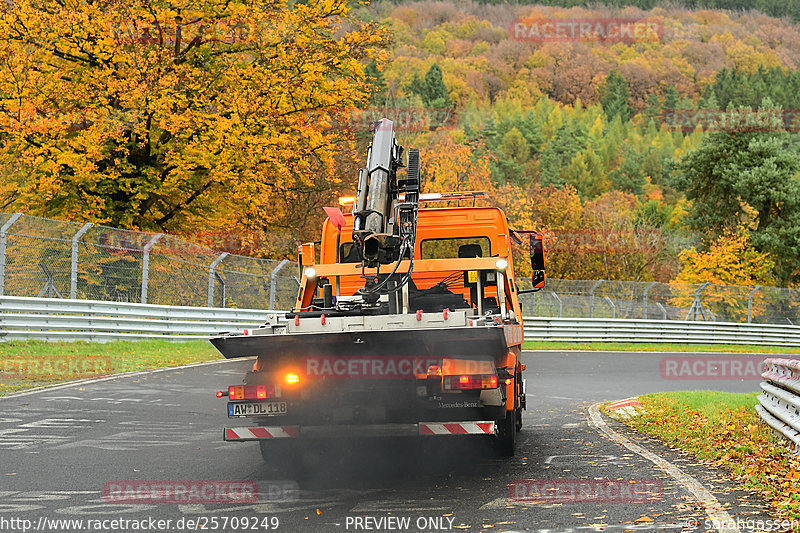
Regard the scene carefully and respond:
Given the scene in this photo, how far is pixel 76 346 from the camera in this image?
749 inches

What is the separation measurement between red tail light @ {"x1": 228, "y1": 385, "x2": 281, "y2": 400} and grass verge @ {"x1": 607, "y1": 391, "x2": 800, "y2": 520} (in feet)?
12.8

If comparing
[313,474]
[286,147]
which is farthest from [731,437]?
[286,147]

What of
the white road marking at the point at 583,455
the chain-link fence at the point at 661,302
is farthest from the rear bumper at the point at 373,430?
the chain-link fence at the point at 661,302

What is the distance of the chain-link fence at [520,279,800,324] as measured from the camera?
34406 millimetres

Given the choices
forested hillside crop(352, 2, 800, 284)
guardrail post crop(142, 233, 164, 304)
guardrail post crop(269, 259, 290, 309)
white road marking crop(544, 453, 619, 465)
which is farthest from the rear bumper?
forested hillside crop(352, 2, 800, 284)

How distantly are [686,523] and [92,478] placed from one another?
4746 mm

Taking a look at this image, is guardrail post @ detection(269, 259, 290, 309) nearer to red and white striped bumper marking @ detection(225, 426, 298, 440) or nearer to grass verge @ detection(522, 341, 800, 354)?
grass verge @ detection(522, 341, 800, 354)

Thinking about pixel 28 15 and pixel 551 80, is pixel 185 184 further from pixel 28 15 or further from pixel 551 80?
pixel 551 80

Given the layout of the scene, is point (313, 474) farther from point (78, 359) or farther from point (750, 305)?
point (750, 305)

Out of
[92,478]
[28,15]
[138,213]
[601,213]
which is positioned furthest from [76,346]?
[601,213]

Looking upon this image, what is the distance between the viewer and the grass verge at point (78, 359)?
590 inches

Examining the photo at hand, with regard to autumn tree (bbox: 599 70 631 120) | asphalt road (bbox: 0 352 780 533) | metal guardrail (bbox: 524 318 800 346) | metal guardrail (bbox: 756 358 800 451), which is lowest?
metal guardrail (bbox: 524 318 800 346)

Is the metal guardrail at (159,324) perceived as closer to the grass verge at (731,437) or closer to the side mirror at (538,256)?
the side mirror at (538,256)

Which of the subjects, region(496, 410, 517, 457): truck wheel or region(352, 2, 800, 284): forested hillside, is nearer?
region(496, 410, 517, 457): truck wheel
